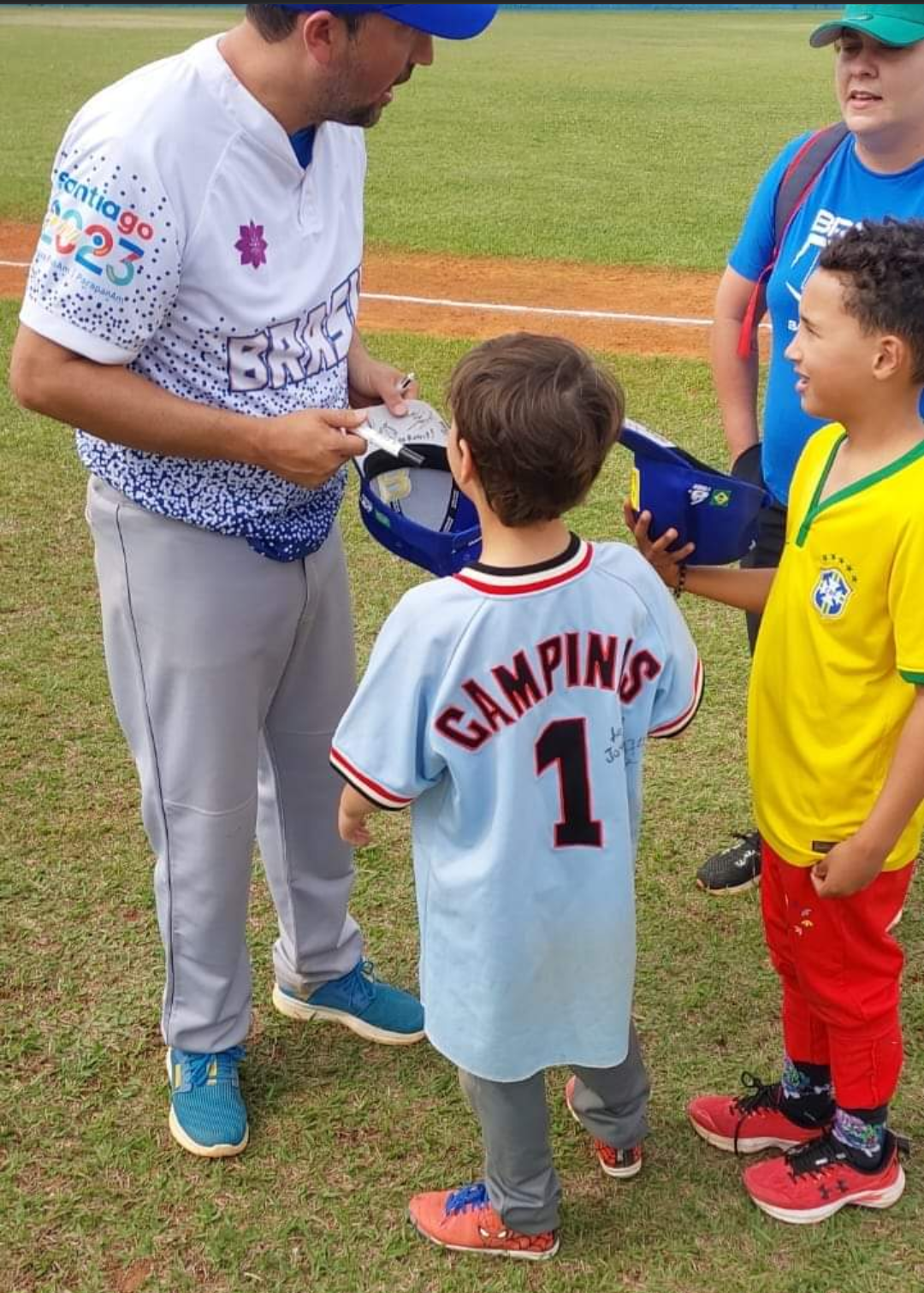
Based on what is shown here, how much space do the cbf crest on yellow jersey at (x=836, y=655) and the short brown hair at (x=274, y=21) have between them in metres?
1.17

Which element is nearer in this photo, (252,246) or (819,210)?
(252,246)

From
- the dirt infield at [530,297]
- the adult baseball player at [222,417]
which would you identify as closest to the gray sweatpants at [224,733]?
the adult baseball player at [222,417]

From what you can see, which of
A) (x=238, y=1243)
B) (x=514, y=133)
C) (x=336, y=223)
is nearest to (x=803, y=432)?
(x=336, y=223)

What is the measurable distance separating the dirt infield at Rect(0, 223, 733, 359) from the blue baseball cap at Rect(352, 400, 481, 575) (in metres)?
6.42

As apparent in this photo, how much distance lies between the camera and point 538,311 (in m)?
10.1

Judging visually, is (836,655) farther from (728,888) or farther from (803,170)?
(728,888)

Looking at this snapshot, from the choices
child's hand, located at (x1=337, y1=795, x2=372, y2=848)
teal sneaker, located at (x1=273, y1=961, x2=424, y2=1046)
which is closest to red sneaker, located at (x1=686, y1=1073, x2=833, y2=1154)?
teal sneaker, located at (x1=273, y1=961, x2=424, y2=1046)

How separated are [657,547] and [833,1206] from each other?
140 cm

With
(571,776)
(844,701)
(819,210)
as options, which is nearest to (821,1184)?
(844,701)

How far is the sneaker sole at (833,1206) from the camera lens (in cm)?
276

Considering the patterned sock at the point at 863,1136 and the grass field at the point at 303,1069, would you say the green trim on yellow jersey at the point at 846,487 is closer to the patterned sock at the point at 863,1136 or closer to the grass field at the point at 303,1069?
the patterned sock at the point at 863,1136

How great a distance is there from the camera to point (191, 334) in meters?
2.45

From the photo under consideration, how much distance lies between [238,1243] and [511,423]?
178 cm

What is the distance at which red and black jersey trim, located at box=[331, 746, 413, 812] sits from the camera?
87.4 inches
